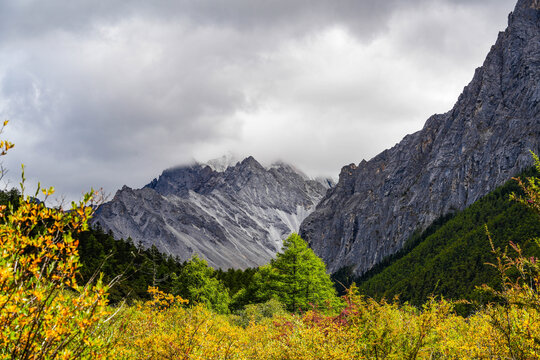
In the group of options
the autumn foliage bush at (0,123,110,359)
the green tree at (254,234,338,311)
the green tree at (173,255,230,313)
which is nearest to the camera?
the autumn foliage bush at (0,123,110,359)

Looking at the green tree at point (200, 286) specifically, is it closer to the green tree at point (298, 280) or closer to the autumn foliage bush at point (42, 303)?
the green tree at point (298, 280)

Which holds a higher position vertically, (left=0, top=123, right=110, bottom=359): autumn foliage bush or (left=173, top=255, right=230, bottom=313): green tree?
(left=0, top=123, right=110, bottom=359): autumn foliage bush

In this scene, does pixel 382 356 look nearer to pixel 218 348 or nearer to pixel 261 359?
pixel 261 359

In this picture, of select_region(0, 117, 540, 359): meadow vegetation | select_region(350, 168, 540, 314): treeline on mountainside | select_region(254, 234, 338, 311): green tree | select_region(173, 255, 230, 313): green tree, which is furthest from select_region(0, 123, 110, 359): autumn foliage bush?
select_region(350, 168, 540, 314): treeline on mountainside

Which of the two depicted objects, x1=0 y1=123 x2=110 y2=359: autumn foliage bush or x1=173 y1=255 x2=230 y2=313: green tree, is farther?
x1=173 y1=255 x2=230 y2=313: green tree

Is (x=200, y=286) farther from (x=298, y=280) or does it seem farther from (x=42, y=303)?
(x=42, y=303)

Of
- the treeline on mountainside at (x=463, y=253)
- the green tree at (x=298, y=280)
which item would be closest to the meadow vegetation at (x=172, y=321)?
the green tree at (x=298, y=280)

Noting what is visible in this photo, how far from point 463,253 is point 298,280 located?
12206 centimetres

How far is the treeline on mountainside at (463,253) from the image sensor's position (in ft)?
379

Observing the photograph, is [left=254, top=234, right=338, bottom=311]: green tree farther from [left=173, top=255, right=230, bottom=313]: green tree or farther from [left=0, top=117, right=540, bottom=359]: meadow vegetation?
[left=0, top=117, right=540, bottom=359]: meadow vegetation

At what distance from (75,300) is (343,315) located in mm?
11985

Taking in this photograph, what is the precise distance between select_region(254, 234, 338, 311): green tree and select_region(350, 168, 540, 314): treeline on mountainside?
221 ft

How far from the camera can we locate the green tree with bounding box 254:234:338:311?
1481 inches

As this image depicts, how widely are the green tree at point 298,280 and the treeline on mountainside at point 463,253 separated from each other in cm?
6739
